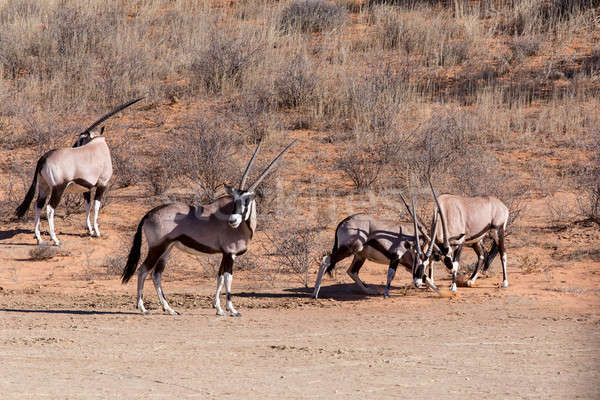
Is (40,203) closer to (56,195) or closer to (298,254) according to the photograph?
(56,195)

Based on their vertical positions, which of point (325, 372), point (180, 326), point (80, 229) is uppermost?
point (325, 372)

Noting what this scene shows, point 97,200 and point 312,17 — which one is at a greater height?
point 312,17

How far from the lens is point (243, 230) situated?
984cm

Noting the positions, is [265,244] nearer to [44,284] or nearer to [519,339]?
[44,284]

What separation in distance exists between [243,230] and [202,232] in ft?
1.47

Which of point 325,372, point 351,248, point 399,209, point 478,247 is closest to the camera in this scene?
point 325,372

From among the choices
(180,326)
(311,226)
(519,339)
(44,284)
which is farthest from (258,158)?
(519,339)

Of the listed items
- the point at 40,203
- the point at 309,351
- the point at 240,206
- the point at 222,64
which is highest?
the point at 240,206

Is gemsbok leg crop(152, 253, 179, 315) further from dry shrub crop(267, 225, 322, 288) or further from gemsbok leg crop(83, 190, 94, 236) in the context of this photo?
gemsbok leg crop(83, 190, 94, 236)

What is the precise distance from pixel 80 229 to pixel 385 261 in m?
5.57

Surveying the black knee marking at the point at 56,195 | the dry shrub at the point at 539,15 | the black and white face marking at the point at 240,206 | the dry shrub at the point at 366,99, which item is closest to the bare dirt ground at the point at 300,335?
the black knee marking at the point at 56,195

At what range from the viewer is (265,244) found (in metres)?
13.3

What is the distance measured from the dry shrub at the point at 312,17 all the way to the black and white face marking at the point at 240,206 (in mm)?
14261

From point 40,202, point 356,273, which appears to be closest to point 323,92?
Result: point 40,202
